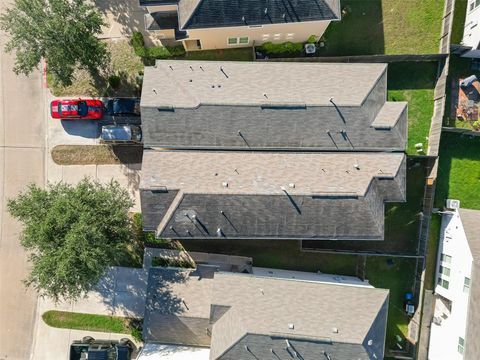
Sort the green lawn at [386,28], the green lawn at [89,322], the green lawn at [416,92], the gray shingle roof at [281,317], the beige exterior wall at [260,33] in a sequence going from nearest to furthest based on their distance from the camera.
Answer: the gray shingle roof at [281,317]
the beige exterior wall at [260,33]
the green lawn at [89,322]
the green lawn at [416,92]
the green lawn at [386,28]

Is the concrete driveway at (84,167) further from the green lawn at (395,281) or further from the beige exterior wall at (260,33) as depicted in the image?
the green lawn at (395,281)

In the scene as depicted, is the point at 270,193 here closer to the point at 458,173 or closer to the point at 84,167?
the point at 84,167

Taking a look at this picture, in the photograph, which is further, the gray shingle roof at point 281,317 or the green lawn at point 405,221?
the green lawn at point 405,221

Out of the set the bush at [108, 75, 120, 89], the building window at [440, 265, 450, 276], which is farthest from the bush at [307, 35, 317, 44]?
the building window at [440, 265, 450, 276]

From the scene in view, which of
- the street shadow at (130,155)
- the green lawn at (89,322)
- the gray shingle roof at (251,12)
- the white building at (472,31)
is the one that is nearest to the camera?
the gray shingle roof at (251,12)

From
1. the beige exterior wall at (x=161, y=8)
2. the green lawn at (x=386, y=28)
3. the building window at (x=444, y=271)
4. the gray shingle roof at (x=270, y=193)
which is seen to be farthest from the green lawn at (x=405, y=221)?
the beige exterior wall at (x=161, y=8)

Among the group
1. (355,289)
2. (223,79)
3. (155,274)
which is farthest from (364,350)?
(223,79)

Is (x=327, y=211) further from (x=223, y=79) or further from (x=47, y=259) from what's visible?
(x=47, y=259)

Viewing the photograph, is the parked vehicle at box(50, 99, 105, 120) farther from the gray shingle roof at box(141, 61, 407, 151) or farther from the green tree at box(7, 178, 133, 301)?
the green tree at box(7, 178, 133, 301)
